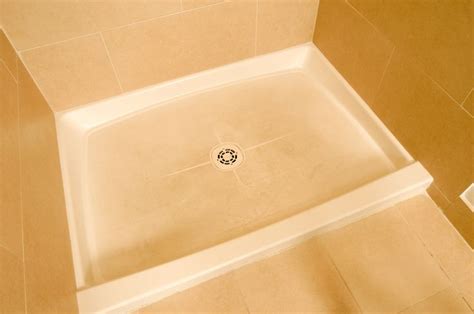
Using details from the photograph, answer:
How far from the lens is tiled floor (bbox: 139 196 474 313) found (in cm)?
98

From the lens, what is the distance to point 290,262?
1.05 metres

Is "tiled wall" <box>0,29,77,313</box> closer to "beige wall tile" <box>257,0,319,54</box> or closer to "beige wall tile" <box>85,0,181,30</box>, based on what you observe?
"beige wall tile" <box>85,0,181,30</box>

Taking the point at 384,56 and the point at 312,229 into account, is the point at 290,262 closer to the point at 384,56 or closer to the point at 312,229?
the point at 312,229

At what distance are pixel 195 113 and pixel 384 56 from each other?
745 mm

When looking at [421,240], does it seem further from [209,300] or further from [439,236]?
[209,300]

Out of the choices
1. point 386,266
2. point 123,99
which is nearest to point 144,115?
point 123,99

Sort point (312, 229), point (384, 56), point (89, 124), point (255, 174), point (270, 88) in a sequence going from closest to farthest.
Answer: point (312, 229) < point (384, 56) < point (255, 174) < point (89, 124) < point (270, 88)

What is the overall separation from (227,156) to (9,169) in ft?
2.41

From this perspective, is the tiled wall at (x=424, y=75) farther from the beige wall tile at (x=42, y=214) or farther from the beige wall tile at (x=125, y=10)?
the beige wall tile at (x=42, y=214)

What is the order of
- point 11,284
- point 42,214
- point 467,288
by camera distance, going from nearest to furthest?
point 11,284, point 42,214, point 467,288

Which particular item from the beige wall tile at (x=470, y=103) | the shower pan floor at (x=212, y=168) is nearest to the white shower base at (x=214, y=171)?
the shower pan floor at (x=212, y=168)

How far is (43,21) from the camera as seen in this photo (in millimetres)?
1078

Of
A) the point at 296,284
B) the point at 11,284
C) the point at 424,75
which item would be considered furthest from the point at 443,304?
the point at 11,284

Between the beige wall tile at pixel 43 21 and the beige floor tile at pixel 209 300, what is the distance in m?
0.90
